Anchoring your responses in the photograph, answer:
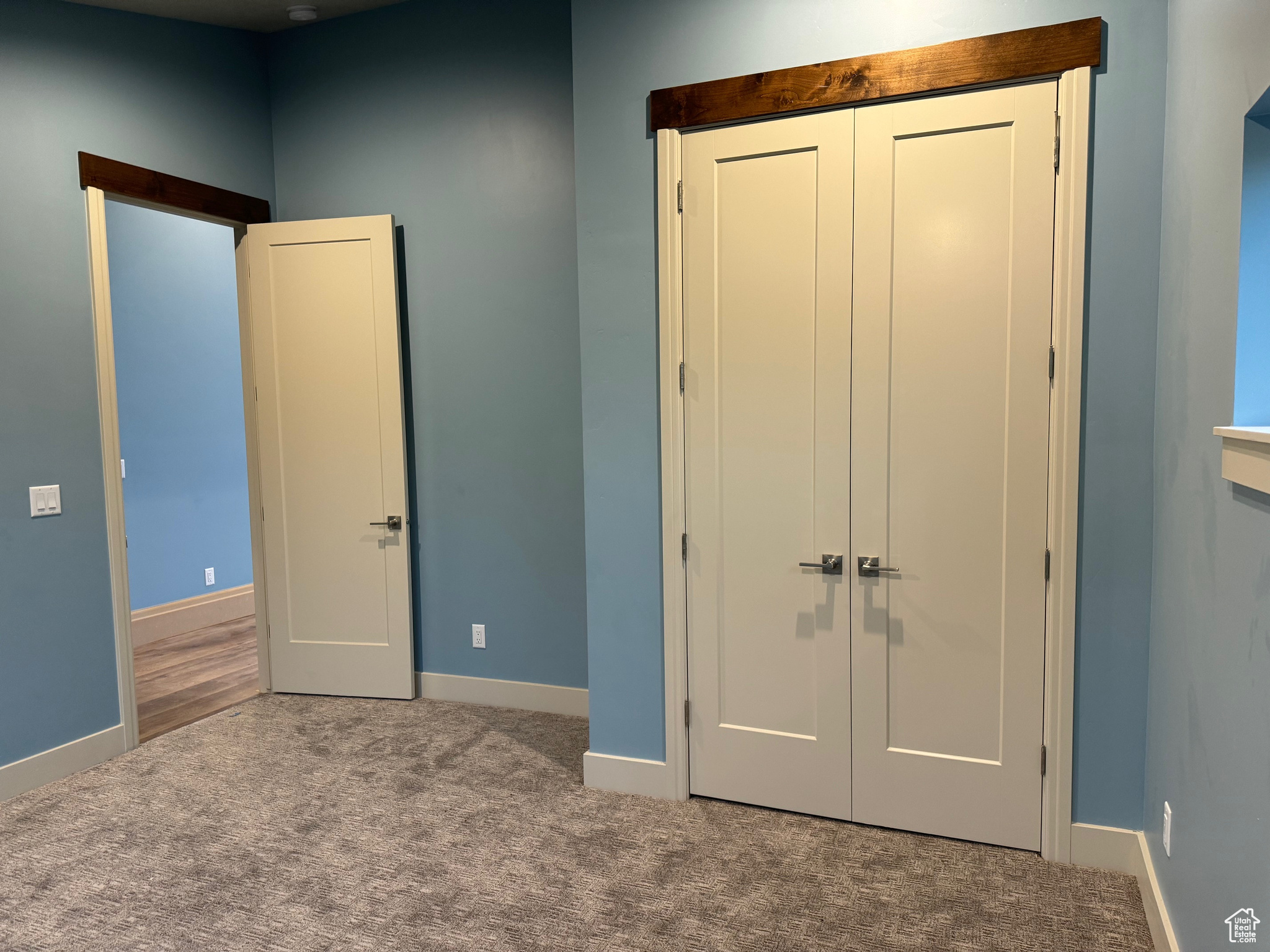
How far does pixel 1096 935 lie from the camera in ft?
6.65

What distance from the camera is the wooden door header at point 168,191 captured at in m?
3.17

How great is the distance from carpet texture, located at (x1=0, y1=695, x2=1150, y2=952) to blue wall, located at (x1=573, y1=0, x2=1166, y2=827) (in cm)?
34

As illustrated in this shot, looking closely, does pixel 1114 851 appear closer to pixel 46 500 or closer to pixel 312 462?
pixel 312 462

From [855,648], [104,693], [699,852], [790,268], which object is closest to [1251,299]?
[790,268]

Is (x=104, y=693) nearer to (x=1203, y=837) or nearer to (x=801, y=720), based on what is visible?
(x=801, y=720)

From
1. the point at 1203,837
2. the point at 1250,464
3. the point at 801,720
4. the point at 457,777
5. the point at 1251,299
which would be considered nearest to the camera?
the point at 1250,464

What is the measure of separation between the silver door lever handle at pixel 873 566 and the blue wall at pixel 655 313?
1.67ft

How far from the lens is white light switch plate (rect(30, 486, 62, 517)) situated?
9.80 feet

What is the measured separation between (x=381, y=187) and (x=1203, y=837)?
3753 millimetres

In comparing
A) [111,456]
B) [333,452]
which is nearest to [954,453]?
[333,452]

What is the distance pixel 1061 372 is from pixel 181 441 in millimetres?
5073

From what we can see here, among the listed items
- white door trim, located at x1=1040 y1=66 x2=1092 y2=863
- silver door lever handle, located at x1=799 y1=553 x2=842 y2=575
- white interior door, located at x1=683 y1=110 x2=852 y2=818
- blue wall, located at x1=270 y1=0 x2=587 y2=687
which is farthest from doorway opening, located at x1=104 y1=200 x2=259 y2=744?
white door trim, located at x1=1040 y1=66 x2=1092 y2=863

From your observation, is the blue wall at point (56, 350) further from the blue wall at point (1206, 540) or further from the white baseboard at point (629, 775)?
the blue wall at point (1206, 540)

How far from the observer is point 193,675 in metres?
4.35
